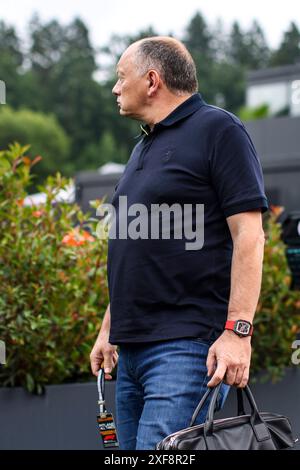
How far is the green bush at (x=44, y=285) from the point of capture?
14.1 feet

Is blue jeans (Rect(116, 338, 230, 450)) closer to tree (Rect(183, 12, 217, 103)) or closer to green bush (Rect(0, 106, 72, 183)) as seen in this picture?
green bush (Rect(0, 106, 72, 183))

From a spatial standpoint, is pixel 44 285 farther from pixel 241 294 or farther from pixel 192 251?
pixel 241 294

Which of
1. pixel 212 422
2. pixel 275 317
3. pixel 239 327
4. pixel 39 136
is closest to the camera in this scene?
pixel 212 422

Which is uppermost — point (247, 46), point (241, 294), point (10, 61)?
point (247, 46)

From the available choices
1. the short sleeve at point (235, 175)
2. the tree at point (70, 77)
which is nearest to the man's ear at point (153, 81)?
the short sleeve at point (235, 175)

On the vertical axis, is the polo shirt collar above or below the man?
above

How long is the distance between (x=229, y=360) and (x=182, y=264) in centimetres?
37

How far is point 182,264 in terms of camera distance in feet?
8.95

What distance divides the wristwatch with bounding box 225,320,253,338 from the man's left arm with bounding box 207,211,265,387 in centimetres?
1

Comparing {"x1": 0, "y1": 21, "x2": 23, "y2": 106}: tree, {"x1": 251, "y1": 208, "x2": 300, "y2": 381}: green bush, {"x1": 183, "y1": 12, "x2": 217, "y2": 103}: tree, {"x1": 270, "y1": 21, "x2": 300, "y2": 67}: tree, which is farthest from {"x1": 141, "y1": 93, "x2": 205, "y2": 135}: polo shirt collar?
{"x1": 183, "y1": 12, "x2": 217, "y2": 103}: tree

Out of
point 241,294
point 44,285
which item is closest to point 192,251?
point 241,294

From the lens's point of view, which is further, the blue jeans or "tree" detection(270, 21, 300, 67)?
"tree" detection(270, 21, 300, 67)

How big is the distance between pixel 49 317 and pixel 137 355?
1652 millimetres

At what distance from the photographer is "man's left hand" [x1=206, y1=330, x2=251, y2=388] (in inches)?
99.5
